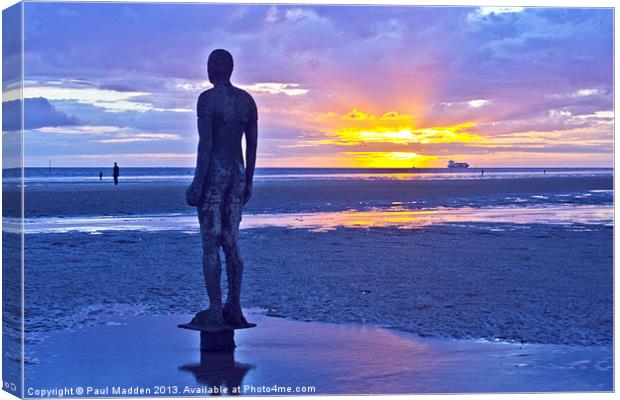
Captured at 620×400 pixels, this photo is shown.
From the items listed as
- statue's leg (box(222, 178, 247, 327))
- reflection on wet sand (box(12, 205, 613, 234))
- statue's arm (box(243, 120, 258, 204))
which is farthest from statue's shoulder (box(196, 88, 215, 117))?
reflection on wet sand (box(12, 205, 613, 234))

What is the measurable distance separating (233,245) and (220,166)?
2.50 ft

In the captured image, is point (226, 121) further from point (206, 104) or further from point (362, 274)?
point (362, 274)

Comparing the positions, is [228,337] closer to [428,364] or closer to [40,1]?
[428,364]

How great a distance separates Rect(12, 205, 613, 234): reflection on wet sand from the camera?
70.6 feet

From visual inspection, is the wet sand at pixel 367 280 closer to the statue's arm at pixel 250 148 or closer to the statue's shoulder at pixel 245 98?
the statue's arm at pixel 250 148

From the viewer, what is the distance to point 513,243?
17641 millimetres

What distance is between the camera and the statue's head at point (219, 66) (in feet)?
26.7

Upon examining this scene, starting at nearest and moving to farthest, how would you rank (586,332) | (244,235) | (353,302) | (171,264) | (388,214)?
(586,332)
(353,302)
(171,264)
(244,235)
(388,214)

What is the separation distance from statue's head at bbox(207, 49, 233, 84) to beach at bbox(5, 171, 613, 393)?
118 inches

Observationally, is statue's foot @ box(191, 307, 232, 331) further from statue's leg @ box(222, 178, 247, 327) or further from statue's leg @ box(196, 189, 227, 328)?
statue's leg @ box(222, 178, 247, 327)

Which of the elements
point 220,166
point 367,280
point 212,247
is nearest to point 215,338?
point 212,247

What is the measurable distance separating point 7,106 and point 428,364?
14.1 ft

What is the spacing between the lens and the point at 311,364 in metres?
7.93

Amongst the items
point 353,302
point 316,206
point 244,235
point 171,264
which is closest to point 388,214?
point 316,206
